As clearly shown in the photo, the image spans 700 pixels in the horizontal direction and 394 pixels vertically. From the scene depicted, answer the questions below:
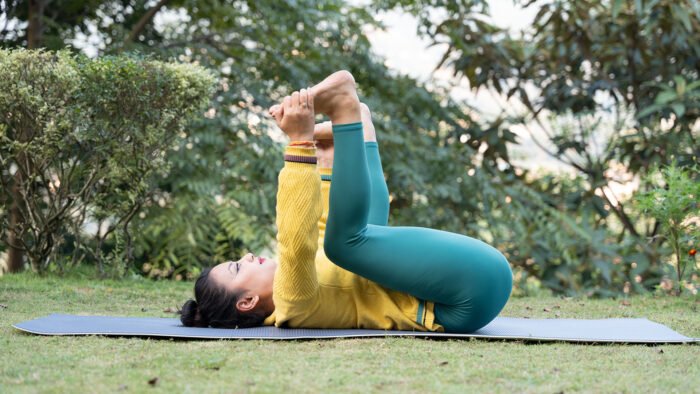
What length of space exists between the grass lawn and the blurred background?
2.53m

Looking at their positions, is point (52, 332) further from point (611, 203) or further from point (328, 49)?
point (611, 203)

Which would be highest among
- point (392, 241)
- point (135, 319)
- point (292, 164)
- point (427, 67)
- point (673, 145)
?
→ point (427, 67)

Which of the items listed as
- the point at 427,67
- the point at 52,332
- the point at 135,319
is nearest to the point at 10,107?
the point at 135,319

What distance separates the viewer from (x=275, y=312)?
2934 mm

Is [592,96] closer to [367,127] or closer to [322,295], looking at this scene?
[367,127]

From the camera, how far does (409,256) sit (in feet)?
8.91

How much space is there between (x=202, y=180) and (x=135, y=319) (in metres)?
2.84

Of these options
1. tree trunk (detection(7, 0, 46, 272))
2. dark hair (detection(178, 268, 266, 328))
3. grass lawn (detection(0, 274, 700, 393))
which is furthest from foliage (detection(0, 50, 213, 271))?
dark hair (detection(178, 268, 266, 328))

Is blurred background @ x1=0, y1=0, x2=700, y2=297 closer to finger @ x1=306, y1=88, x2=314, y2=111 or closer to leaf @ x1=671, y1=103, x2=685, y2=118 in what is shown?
leaf @ x1=671, y1=103, x2=685, y2=118

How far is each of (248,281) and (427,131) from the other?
4.79 m

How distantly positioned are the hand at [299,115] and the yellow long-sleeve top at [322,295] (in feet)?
0.19

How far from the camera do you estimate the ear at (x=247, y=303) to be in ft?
9.62

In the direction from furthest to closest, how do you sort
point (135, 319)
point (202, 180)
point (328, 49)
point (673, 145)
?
1. point (328, 49)
2. point (673, 145)
3. point (202, 180)
4. point (135, 319)

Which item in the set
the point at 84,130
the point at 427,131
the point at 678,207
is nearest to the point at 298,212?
the point at 84,130
